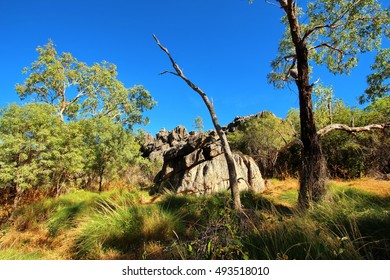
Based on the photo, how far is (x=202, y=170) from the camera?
38.3 ft

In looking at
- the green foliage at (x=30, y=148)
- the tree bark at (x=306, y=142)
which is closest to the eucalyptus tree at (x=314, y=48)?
the tree bark at (x=306, y=142)

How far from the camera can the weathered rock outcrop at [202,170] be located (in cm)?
1104

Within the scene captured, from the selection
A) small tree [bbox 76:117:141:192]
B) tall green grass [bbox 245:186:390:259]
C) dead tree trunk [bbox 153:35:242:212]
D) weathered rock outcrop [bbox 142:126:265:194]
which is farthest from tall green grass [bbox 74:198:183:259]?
small tree [bbox 76:117:141:192]

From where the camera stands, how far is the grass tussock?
8.73 ft

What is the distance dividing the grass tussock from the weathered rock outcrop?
242cm

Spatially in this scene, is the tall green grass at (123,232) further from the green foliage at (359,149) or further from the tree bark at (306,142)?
the green foliage at (359,149)

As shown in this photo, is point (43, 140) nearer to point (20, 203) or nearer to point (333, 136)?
point (20, 203)

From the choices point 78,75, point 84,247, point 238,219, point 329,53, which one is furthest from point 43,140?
point 78,75

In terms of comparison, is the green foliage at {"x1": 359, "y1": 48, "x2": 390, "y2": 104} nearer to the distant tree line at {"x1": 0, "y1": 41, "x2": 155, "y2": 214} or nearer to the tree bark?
the tree bark

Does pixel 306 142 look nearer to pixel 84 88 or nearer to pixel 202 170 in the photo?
pixel 202 170

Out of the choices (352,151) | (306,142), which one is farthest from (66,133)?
(352,151)

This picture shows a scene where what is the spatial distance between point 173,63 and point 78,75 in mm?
18110

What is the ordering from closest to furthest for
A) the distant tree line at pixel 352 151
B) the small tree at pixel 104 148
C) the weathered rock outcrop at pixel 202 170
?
the weathered rock outcrop at pixel 202 170, the distant tree line at pixel 352 151, the small tree at pixel 104 148

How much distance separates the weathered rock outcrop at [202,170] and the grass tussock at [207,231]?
95.2 inches
